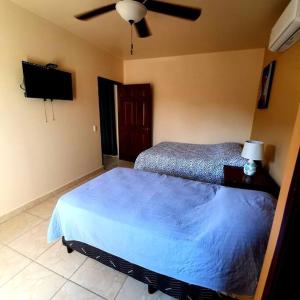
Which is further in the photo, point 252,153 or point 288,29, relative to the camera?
point 252,153

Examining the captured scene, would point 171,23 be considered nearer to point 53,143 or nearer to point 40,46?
point 40,46

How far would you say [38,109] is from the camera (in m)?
2.46

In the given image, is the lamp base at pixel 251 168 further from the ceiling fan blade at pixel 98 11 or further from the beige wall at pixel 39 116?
the beige wall at pixel 39 116

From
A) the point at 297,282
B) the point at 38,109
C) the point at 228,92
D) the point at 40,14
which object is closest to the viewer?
the point at 297,282

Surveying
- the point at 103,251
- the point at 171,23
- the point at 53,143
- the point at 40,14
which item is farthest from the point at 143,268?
the point at 40,14

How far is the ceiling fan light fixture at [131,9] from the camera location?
1515 mm

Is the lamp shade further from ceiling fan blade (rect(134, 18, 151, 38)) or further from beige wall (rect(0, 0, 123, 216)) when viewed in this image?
beige wall (rect(0, 0, 123, 216))

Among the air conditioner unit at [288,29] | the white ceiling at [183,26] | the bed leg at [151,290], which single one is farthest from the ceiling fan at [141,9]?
the bed leg at [151,290]

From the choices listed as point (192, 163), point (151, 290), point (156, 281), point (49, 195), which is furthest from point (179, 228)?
point (49, 195)

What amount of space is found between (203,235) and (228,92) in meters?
3.36

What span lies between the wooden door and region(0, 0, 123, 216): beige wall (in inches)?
Answer: 36.8

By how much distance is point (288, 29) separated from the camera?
1.59m

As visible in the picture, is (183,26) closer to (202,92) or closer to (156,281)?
(202,92)

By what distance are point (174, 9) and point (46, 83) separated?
1.87 m
